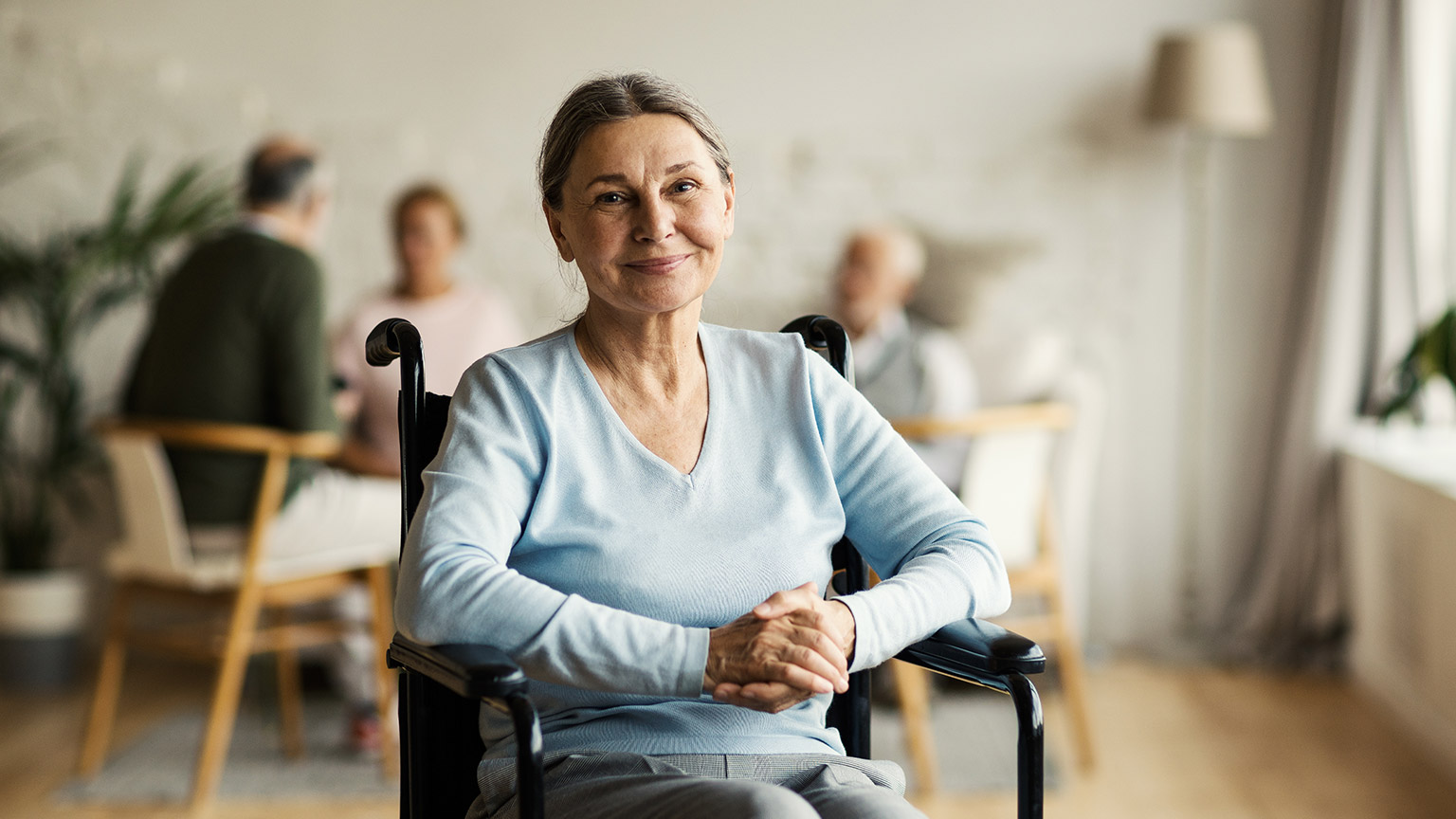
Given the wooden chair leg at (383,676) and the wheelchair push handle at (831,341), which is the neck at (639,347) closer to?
the wheelchair push handle at (831,341)

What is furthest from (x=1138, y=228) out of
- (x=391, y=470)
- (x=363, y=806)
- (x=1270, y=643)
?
(x=363, y=806)

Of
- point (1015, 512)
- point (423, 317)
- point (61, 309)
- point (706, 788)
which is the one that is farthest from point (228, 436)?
point (706, 788)

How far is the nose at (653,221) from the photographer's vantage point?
135 cm

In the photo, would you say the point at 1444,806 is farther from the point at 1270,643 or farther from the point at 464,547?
the point at 464,547

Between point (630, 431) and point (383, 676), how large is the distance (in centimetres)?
181

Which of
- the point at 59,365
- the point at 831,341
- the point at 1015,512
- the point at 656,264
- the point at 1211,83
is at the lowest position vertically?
the point at 1015,512

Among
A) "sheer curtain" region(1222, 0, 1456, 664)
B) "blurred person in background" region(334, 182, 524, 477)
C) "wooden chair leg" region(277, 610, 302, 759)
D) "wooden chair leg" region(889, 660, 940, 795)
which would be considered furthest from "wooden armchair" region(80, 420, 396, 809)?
"sheer curtain" region(1222, 0, 1456, 664)

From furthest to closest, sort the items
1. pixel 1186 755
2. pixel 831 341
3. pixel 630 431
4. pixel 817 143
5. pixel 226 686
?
pixel 817 143, pixel 1186 755, pixel 226 686, pixel 831 341, pixel 630 431

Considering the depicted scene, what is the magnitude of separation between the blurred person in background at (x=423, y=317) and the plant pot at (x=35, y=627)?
0.95 m

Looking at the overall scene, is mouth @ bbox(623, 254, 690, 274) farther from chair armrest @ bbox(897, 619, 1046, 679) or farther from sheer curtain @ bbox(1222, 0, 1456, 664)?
sheer curtain @ bbox(1222, 0, 1456, 664)

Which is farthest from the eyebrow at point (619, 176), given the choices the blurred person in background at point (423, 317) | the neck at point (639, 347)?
→ the blurred person in background at point (423, 317)

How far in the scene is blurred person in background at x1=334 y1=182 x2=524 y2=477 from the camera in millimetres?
3434

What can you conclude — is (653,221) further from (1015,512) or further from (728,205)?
(1015,512)

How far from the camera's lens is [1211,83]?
3.54m
